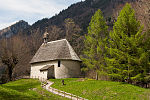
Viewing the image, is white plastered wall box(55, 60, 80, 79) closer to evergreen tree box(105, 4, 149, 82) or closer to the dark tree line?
the dark tree line

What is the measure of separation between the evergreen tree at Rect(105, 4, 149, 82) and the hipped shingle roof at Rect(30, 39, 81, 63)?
11249 millimetres

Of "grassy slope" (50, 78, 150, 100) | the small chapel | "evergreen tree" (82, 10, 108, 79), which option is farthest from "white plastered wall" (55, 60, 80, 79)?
"grassy slope" (50, 78, 150, 100)

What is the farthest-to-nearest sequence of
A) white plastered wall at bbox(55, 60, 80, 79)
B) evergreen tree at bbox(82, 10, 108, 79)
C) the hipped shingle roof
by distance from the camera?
A: the hipped shingle roof
white plastered wall at bbox(55, 60, 80, 79)
evergreen tree at bbox(82, 10, 108, 79)

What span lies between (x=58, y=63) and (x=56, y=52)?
2553 millimetres

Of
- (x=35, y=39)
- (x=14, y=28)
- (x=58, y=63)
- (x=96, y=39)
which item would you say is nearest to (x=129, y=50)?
(x=96, y=39)

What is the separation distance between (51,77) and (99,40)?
12.2 m

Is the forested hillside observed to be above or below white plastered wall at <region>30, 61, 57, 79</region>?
above

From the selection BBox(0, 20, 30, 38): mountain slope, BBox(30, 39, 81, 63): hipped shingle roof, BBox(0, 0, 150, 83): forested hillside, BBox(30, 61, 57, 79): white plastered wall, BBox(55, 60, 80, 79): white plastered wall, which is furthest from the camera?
BBox(0, 20, 30, 38): mountain slope

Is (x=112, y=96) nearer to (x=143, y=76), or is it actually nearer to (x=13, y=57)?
(x=143, y=76)

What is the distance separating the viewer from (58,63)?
35594mm

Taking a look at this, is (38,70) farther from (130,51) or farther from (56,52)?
(130,51)

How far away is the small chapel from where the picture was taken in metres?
35.1

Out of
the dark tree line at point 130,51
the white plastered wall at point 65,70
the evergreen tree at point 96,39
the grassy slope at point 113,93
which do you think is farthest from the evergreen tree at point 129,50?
the white plastered wall at point 65,70

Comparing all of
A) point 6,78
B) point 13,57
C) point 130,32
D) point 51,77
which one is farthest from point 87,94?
point 6,78
